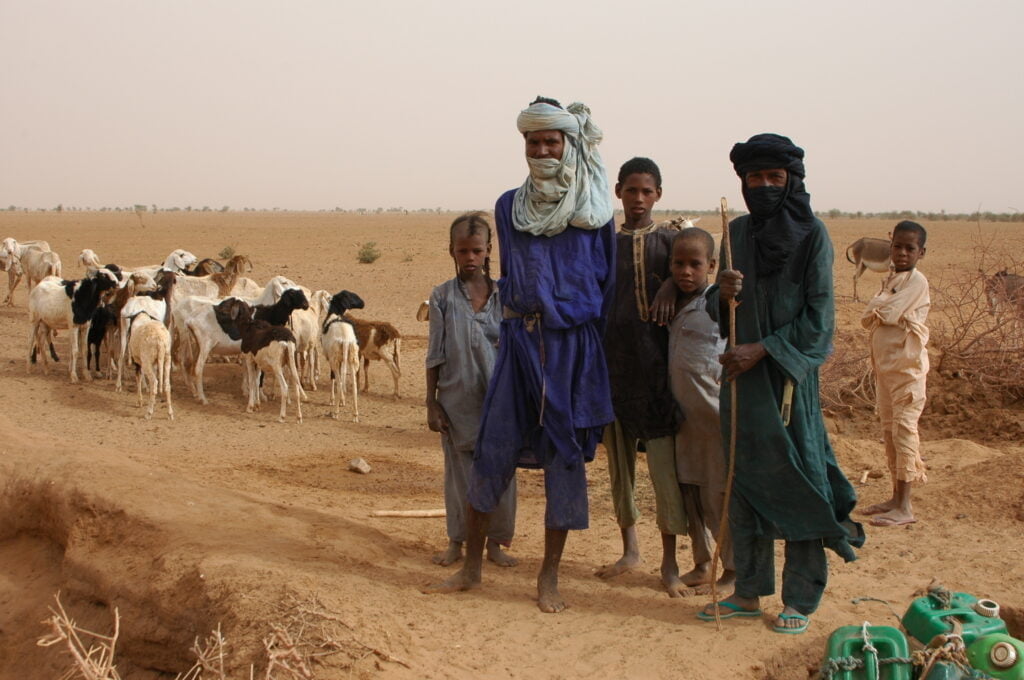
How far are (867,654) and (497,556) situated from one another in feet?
6.55

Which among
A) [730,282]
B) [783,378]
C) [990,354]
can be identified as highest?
[730,282]

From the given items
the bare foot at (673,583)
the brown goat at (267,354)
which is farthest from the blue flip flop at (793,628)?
the brown goat at (267,354)

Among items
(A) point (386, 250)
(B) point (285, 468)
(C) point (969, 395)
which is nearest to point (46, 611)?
(B) point (285, 468)

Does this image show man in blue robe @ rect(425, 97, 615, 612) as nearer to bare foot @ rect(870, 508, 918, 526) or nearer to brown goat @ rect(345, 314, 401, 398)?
bare foot @ rect(870, 508, 918, 526)

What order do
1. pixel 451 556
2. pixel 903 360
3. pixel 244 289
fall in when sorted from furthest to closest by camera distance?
pixel 244 289 < pixel 903 360 < pixel 451 556

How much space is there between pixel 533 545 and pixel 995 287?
24.3ft

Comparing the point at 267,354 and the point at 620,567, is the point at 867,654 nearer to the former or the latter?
the point at 620,567

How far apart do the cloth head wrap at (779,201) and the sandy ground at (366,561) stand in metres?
1.67

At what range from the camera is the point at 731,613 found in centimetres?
417

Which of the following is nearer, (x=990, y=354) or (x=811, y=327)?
(x=811, y=327)

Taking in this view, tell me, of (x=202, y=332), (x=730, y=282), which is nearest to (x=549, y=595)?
(x=730, y=282)

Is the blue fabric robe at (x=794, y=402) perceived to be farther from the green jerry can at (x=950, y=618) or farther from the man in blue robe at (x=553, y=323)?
the man in blue robe at (x=553, y=323)

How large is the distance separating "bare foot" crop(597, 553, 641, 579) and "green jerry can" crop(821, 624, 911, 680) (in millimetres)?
1311

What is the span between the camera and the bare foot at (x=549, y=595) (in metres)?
4.23
